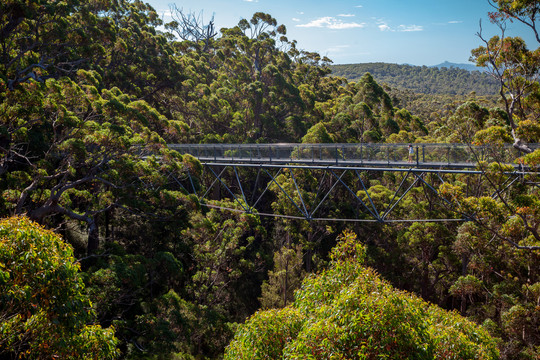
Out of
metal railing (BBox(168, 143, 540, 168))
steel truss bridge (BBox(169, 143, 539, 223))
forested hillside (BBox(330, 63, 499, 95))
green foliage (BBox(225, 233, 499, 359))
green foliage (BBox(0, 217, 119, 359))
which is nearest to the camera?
green foliage (BBox(0, 217, 119, 359))

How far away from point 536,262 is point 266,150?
39.3 ft

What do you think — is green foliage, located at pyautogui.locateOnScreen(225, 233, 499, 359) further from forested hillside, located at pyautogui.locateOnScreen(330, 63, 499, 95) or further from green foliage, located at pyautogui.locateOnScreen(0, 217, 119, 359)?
forested hillside, located at pyautogui.locateOnScreen(330, 63, 499, 95)

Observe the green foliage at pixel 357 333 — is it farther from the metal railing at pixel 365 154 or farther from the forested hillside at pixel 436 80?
the forested hillside at pixel 436 80

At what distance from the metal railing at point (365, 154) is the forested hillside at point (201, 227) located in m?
0.94

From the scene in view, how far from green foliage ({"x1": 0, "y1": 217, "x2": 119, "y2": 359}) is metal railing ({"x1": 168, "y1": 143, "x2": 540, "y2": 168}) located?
33.0 feet

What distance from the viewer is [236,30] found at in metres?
40.2

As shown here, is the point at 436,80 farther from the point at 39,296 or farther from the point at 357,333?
the point at 39,296

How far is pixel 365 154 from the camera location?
14.1m

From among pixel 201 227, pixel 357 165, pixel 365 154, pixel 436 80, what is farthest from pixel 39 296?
pixel 436 80

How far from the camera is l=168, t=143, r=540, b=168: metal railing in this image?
11.6 metres

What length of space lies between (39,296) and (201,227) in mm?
13059

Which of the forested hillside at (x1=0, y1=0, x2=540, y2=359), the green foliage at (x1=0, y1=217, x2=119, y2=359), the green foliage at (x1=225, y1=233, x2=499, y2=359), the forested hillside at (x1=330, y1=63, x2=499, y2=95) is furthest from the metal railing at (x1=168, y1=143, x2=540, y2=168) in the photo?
the forested hillside at (x1=330, y1=63, x2=499, y2=95)

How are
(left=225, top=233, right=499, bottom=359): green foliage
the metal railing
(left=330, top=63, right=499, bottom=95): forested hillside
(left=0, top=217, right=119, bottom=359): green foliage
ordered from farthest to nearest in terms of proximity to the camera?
(left=330, top=63, right=499, bottom=95): forested hillside < the metal railing < (left=225, top=233, right=499, bottom=359): green foliage < (left=0, top=217, right=119, bottom=359): green foliage

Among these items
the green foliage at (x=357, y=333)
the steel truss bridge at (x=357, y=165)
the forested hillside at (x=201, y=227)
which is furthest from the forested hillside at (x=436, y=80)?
the green foliage at (x=357, y=333)
